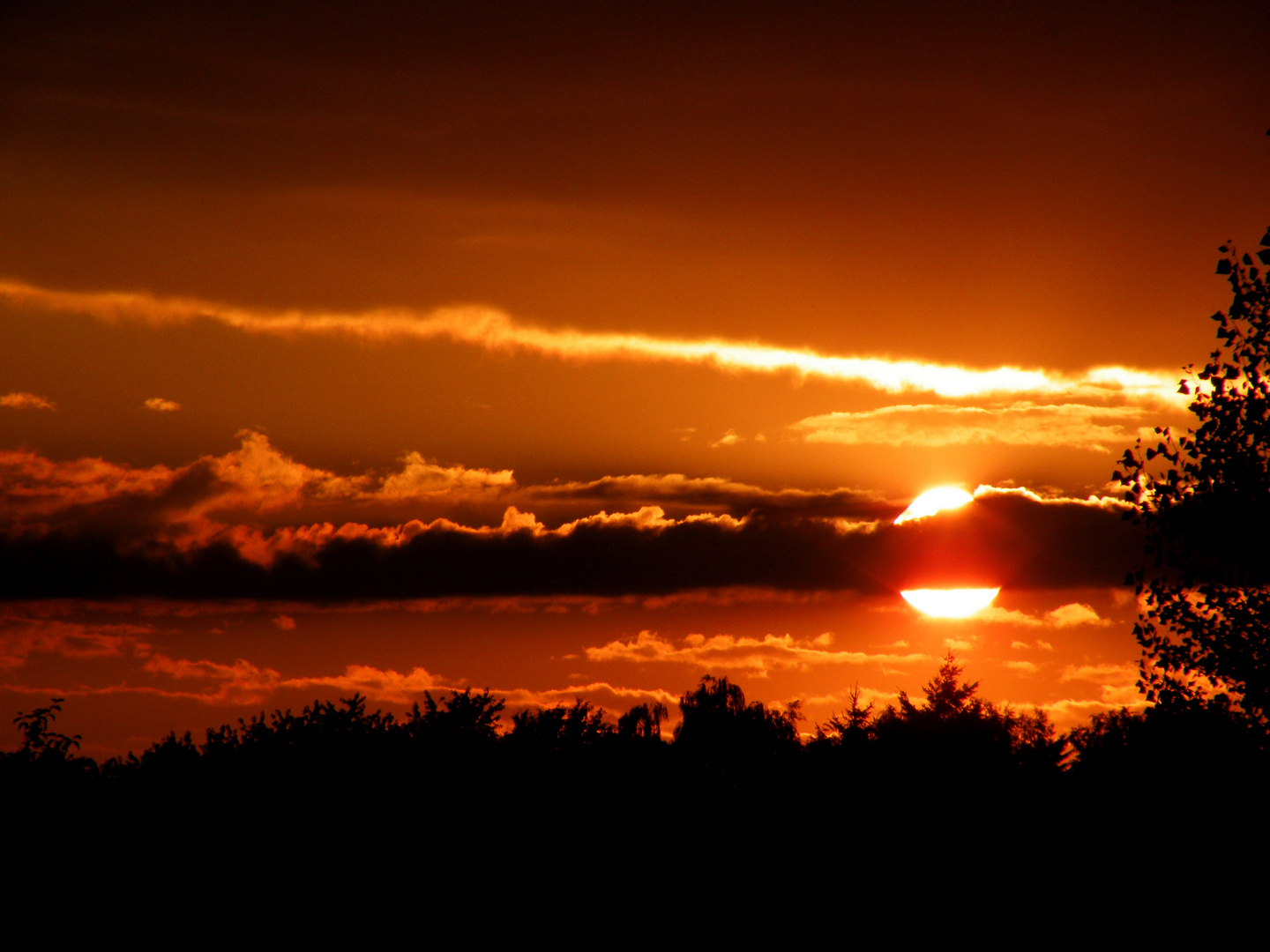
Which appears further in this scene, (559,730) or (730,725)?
(730,725)

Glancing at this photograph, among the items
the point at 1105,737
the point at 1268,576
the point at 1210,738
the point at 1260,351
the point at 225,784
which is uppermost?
the point at 1260,351

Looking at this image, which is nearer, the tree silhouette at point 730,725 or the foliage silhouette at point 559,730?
the foliage silhouette at point 559,730

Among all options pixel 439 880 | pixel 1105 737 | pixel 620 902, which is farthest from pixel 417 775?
pixel 1105 737

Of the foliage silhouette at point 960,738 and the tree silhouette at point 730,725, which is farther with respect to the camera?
the tree silhouette at point 730,725

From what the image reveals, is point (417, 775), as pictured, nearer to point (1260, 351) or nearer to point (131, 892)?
point (131, 892)

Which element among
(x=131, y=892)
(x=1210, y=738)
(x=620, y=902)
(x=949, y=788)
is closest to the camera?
(x=1210, y=738)

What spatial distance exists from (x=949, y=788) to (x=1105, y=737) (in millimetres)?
37912

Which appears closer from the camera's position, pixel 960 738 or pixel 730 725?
pixel 960 738

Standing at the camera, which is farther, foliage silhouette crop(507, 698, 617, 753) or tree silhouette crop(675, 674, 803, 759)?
tree silhouette crop(675, 674, 803, 759)

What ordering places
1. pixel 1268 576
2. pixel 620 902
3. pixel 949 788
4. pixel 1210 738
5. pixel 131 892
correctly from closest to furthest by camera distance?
pixel 1268 576 < pixel 1210 738 < pixel 131 892 < pixel 620 902 < pixel 949 788

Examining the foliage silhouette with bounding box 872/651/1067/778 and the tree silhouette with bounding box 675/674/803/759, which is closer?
the foliage silhouette with bounding box 872/651/1067/778

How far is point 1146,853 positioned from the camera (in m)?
45.8

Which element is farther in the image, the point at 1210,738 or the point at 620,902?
the point at 620,902

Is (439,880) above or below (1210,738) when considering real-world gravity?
below
